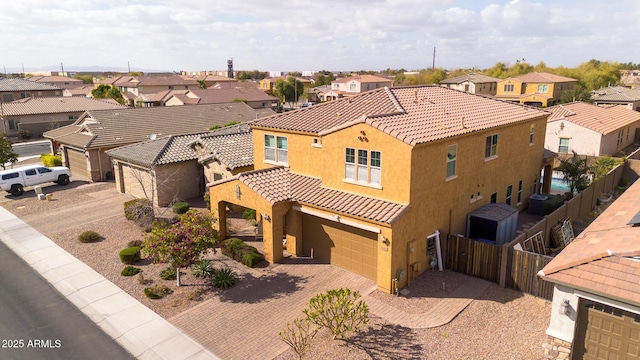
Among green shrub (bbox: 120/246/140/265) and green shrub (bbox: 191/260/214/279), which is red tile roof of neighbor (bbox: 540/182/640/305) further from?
green shrub (bbox: 120/246/140/265)

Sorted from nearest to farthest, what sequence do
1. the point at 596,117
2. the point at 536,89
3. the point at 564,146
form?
the point at 564,146 → the point at 596,117 → the point at 536,89

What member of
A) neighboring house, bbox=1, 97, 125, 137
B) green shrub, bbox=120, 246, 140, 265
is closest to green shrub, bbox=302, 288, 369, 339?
green shrub, bbox=120, 246, 140, 265

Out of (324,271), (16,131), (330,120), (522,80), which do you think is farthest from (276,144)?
(522,80)

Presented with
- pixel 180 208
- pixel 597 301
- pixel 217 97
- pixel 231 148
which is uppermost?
pixel 217 97

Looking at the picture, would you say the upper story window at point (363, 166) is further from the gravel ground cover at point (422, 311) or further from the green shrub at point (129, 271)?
the green shrub at point (129, 271)

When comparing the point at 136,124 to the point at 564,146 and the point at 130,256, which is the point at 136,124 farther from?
the point at 564,146

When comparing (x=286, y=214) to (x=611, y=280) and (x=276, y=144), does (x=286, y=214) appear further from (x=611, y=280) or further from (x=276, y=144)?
(x=611, y=280)

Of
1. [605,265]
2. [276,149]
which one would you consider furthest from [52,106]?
[605,265]
